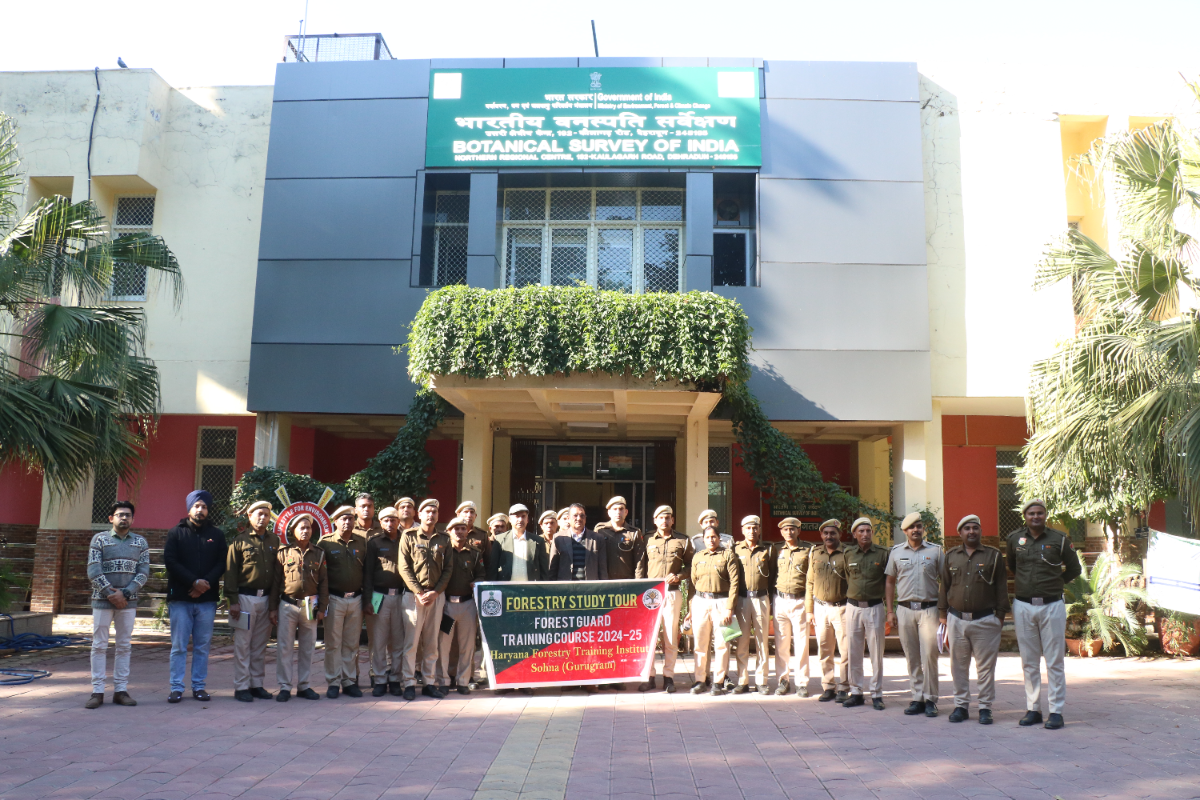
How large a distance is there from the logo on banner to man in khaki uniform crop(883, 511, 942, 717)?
371 centimetres

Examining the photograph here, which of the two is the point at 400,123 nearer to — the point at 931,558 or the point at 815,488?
the point at 815,488

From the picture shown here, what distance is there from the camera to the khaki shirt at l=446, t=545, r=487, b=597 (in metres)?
8.81

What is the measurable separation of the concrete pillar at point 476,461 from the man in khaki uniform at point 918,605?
273 inches

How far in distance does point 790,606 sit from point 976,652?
1.82 metres

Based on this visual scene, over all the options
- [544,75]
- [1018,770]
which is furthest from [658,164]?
[1018,770]

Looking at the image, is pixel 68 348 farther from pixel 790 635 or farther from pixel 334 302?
pixel 790 635

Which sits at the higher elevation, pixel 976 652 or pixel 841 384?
pixel 841 384

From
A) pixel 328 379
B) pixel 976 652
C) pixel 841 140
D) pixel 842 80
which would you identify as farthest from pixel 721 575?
pixel 842 80

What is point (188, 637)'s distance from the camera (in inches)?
319

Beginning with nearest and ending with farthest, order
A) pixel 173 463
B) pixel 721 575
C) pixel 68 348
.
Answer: pixel 721 575 → pixel 68 348 → pixel 173 463

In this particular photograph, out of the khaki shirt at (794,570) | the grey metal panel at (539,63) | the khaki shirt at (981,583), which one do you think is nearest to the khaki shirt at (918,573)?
the khaki shirt at (981,583)

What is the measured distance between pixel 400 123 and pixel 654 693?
9.99 metres

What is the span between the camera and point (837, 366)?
14.0m

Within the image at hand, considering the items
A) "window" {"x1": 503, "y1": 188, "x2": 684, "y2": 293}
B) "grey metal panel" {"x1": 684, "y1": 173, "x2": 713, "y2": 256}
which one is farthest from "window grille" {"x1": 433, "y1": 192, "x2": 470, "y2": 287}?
"grey metal panel" {"x1": 684, "y1": 173, "x2": 713, "y2": 256}
